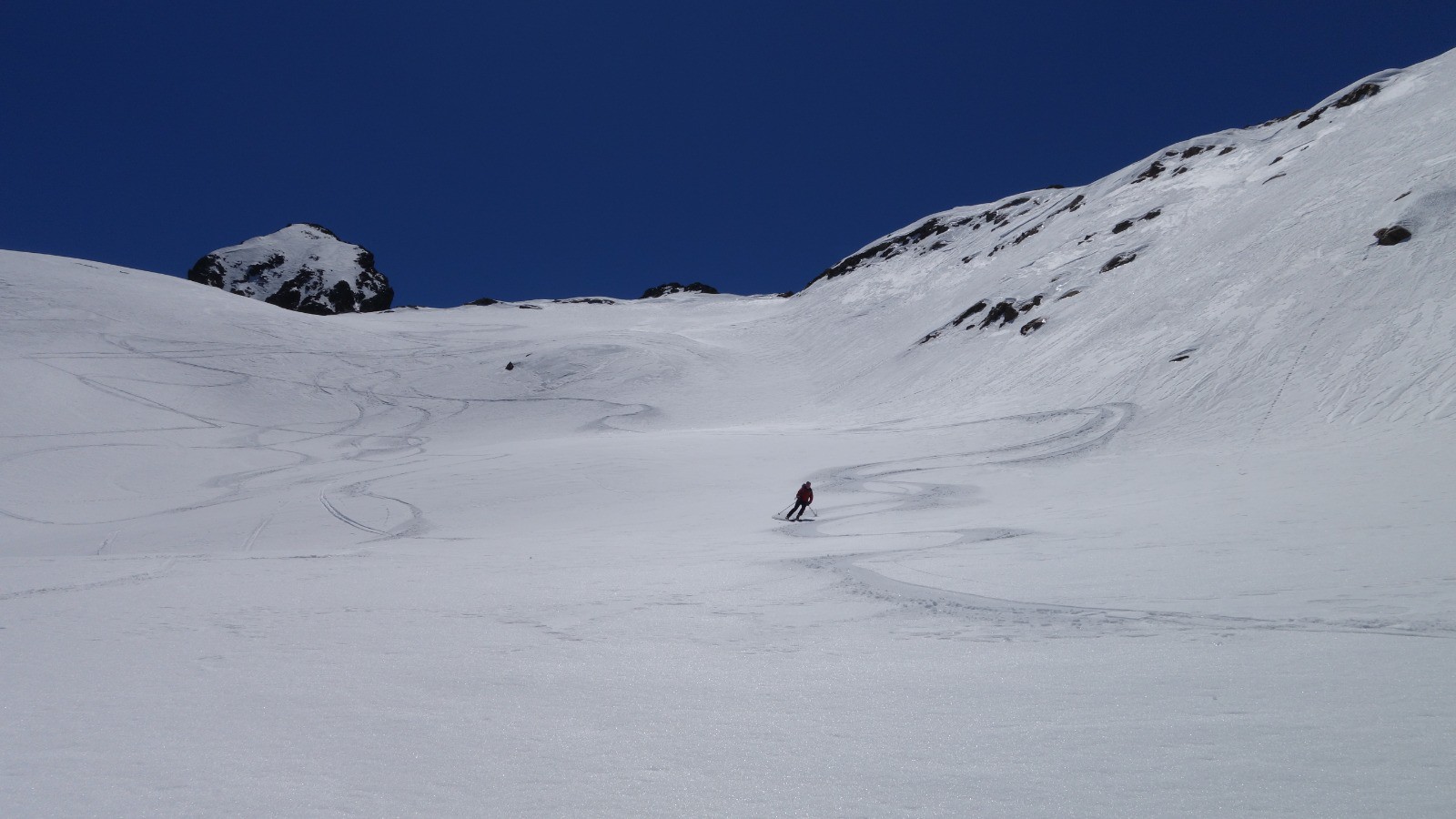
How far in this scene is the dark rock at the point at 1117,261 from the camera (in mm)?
39906

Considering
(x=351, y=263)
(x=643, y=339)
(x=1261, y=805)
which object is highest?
(x=351, y=263)

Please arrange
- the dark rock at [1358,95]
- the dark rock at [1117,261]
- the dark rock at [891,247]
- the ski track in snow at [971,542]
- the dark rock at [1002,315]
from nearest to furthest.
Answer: the ski track in snow at [971,542]
the dark rock at [1117,261]
the dark rock at [1002,315]
the dark rock at [1358,95]
the dark rock at [891,247]

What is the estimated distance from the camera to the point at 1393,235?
2466 centimetres

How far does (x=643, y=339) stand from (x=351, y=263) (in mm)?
71102

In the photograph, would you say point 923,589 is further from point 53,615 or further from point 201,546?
point 201,546

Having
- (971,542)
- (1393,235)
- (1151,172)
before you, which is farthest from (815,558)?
(1151,172)

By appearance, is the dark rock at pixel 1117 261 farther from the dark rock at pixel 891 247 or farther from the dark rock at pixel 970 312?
the dark rock at pixel 891 247

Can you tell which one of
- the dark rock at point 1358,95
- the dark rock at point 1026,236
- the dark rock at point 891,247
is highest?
the dark rock at point 891,247

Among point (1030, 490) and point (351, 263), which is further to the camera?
point (351, 263)

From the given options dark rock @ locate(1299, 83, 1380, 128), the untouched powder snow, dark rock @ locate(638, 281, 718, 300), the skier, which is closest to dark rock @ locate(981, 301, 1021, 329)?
the untouched powder snow

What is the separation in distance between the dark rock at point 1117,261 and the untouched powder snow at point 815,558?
93 centimetres

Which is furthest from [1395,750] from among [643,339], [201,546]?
[643,339]

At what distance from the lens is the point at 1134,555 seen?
9867 millimetres

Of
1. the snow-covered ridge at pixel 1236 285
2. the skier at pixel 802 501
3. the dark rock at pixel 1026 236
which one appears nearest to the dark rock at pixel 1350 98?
the snow-covered ridge at pixel 1236 285
